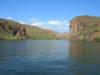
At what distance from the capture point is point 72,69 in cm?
5819

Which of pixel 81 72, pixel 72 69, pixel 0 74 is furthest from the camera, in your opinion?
pixel 72 69

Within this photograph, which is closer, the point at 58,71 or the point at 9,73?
the point at 9,73

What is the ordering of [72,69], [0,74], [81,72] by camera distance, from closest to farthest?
[0,74], [81,72], [72,69]

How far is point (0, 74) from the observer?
50.4 meters

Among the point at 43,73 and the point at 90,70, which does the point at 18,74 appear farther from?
the point at 90,70

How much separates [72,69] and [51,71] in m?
5.66

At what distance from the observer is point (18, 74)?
50938mm

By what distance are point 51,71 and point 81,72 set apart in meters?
6.32

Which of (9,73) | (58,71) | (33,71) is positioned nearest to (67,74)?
(58,71)

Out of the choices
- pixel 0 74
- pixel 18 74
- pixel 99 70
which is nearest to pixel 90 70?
pixel 99 70

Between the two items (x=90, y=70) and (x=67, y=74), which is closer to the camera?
(x=67, y=74)

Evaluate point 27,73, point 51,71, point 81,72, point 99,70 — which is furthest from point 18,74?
point 99,70

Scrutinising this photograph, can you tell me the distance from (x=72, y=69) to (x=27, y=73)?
1125 centimetres

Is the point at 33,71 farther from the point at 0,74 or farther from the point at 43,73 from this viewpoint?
the point at 0,74
